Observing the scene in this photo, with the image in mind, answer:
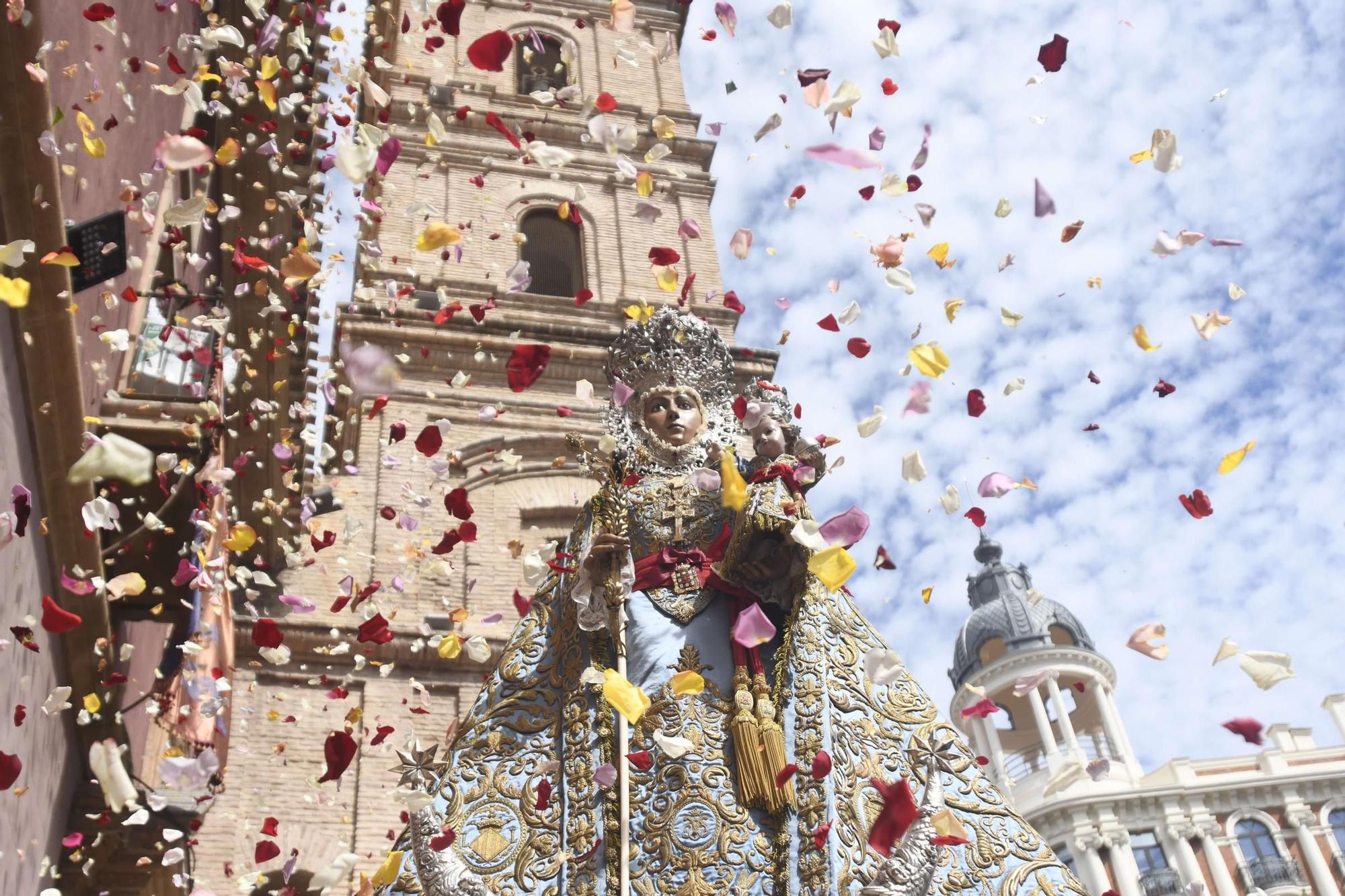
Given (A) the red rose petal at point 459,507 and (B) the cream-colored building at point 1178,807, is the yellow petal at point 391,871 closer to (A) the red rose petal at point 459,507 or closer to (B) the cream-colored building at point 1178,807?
(A) the red rose petal at point 459,507

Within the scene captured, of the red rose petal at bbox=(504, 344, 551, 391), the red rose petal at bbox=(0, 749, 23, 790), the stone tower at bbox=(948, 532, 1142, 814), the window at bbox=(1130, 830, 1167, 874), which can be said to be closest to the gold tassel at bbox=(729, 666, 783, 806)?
the red rose petal at bbox=(504, 344, 551, 391)

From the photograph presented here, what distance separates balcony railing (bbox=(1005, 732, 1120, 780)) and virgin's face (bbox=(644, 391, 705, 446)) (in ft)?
80.7

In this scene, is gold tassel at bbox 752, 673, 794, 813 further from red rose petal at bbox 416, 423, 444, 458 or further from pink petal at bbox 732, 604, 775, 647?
red rose petal at bbox 416, 423, 444, 458

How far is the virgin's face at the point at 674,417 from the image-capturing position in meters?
4.84

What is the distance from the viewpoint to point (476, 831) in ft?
12.2

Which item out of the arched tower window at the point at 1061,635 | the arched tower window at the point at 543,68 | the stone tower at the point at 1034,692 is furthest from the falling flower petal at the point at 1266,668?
the arched tower window at the point at 1061,635

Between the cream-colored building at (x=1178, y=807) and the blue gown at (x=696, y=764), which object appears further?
the cream-colored building at (x=1178, y=807)

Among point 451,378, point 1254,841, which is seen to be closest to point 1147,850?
point 1254,841

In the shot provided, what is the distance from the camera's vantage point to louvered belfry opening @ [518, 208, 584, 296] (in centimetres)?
1385

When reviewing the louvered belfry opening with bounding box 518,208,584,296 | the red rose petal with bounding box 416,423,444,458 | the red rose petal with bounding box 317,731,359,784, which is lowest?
the red rose petal with bounding box 317,731,359,784

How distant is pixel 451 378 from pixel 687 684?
7847 millimetres

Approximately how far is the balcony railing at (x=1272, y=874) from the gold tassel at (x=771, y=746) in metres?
24.3

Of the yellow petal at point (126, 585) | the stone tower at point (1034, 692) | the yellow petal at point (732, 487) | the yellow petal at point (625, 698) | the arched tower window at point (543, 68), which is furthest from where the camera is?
the stone tower at point (1034, 692)

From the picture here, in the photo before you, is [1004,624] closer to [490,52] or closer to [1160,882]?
[1160,882]
